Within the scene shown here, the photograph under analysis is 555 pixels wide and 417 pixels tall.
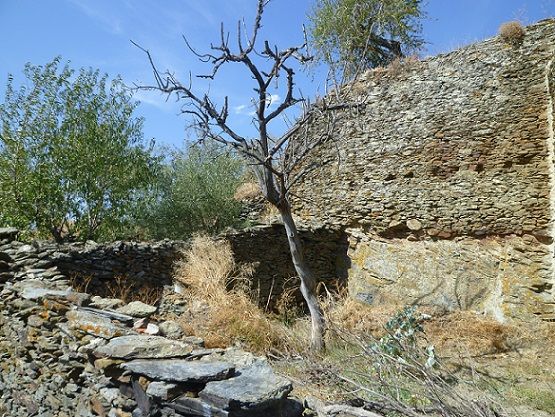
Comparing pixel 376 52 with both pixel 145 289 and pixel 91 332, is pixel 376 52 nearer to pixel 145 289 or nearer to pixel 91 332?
pixel 145 289

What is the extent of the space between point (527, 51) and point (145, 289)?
29.0 feet

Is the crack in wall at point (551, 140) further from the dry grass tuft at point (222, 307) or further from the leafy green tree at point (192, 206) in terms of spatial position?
the leafy green tree at point (192, 206)

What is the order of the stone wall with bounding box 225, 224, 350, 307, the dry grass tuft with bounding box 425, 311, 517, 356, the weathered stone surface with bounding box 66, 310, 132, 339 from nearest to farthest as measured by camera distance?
1. the weathered stone surface with bounding box 66, 310, 132, 339
2. the dry grass tuft with bounding box 425, 311, 517, 356
3. the stone wall with bounding box 225, 224, 350, 307

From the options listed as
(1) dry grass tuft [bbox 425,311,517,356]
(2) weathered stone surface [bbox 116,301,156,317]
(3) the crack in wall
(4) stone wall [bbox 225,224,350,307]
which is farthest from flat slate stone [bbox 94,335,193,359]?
(3) the crack in wall

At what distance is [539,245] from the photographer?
24.6 feet

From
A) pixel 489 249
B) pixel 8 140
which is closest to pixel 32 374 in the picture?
pixel 8 140

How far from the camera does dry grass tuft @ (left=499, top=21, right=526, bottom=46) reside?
8531 mm

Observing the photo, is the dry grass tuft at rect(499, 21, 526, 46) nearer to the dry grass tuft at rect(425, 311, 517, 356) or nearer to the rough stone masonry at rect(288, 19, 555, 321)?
the rough stone masonry at rect(288, 19, 555, 321)

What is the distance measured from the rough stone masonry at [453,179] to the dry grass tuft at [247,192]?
7.59 ft

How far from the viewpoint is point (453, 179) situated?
28.6 feet

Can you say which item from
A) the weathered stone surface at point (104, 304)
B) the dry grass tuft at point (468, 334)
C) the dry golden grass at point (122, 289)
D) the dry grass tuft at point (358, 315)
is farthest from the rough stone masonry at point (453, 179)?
the dry golden grass at point (122, 289)

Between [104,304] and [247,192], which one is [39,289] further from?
[247,192]

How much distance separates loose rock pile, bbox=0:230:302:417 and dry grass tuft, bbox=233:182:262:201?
627 cm

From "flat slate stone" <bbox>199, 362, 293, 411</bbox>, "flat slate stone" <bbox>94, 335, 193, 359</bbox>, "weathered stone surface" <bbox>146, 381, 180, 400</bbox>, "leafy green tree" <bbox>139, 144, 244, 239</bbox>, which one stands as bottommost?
"weathered stone surface" <bbox>146, 381, 180, 400</bbox>
